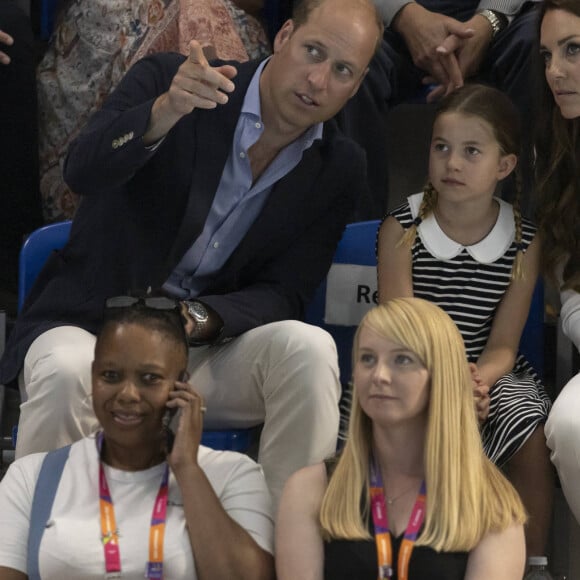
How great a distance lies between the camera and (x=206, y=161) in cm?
326

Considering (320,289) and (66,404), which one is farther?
(320,289)

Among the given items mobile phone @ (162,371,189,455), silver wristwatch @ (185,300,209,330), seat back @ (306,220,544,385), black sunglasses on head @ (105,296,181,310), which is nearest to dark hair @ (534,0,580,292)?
seat back @ (306,220,544,385)

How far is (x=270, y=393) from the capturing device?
306cm

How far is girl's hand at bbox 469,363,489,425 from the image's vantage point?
9.90 ft

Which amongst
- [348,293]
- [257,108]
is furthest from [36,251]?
[348,293]

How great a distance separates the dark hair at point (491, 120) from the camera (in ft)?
11.0

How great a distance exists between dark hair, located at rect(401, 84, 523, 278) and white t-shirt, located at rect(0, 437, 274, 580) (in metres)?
0.92

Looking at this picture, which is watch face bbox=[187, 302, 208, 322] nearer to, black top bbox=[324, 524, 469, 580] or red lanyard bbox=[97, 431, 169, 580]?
red lanyard bbox=[97, 431, 169, 580]

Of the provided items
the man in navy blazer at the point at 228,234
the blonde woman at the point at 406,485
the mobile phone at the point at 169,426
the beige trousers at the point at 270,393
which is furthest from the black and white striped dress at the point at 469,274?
the mobile phone at the point at 169,426

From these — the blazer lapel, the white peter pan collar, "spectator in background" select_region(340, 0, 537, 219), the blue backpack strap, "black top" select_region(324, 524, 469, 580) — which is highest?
"spectator in background" select_region(340, 0, 537, 219)

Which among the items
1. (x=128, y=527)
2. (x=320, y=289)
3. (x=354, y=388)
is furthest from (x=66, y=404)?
(x=320, y=289)

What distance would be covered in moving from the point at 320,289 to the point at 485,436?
64 cm

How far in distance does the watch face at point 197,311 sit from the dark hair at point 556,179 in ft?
2.84

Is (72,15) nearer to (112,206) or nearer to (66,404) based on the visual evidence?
(112,206)
